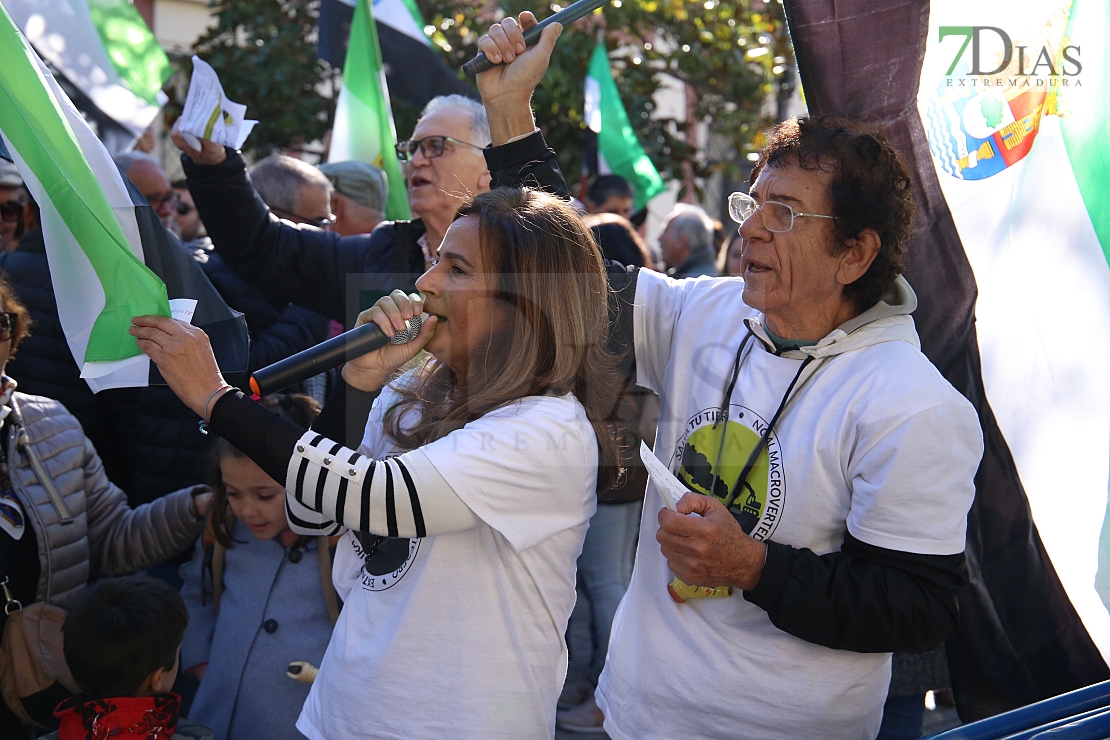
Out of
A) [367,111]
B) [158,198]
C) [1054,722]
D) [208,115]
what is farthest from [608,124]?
[1054,722]

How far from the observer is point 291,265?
3.17 metres

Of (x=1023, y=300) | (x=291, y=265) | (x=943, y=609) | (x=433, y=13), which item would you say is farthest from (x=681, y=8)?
(x=943, y=609)

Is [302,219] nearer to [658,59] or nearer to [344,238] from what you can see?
[344,238]

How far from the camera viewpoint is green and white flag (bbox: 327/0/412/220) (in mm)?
4922

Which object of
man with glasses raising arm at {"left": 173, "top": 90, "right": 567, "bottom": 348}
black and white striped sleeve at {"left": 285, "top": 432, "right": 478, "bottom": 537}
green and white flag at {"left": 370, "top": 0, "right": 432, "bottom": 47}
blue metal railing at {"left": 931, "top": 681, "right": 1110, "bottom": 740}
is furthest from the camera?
green and white flag at {"left": 370, "top": 0, "right": 432, "bottom": 47}

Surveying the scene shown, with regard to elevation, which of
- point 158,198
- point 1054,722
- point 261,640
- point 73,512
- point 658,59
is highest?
point 658,59

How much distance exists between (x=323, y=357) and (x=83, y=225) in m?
0.49

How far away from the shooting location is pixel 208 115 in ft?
8.86

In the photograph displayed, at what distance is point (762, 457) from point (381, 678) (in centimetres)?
81

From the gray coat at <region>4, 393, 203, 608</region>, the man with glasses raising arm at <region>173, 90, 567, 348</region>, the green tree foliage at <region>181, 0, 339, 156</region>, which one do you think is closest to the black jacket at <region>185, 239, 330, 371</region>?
the man with glasses raising arm at <region>173, 90, 567, 348</region>

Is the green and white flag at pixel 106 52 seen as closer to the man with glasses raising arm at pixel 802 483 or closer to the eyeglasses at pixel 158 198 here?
the eyeglasses at pixel 158 198

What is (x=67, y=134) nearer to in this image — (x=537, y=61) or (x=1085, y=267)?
(x=537, y=61)

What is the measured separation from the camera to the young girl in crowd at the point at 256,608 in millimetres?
2648

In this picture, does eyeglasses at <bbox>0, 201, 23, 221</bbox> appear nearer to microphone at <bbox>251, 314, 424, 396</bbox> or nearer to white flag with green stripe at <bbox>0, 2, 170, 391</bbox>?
white flag with green stripe at <bbox>0, 2, 170, 391</bbox>
